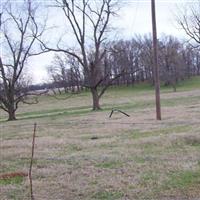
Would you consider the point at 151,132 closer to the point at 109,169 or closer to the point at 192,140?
the point at 192,140

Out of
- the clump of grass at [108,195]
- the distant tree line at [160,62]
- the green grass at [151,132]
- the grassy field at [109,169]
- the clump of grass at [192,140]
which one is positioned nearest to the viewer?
the clump of grass at [108,195]

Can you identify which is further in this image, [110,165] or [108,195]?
[110,165]

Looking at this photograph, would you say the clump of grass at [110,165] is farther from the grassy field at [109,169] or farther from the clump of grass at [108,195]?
the clump of grass at [108,195]

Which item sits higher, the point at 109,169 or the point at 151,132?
the point at 109,169

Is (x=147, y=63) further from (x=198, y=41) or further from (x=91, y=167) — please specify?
(x=91, y=167)

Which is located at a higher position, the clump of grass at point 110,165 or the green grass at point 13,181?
the green grass at point 13,181

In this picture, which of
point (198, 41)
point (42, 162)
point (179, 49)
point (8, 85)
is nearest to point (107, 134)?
point (42, 162)

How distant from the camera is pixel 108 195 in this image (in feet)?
21.9

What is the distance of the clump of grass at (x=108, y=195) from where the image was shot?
257 inches

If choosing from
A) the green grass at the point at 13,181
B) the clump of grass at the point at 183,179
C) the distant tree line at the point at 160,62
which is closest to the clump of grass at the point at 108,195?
the clump of grass at the point at 183,179

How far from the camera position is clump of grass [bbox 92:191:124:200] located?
21.4 ft

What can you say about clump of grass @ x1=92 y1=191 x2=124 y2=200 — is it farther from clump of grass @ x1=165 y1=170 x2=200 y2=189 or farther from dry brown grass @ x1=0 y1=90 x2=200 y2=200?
clump of grass @ x1=165 y1=170 x2=200 y2=189

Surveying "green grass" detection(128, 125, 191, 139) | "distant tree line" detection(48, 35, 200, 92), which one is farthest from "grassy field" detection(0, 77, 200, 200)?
"distant tree line" detection(48, 35, 200, 92)

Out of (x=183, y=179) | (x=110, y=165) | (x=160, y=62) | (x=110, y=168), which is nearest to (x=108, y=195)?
(x=183, y=179)
